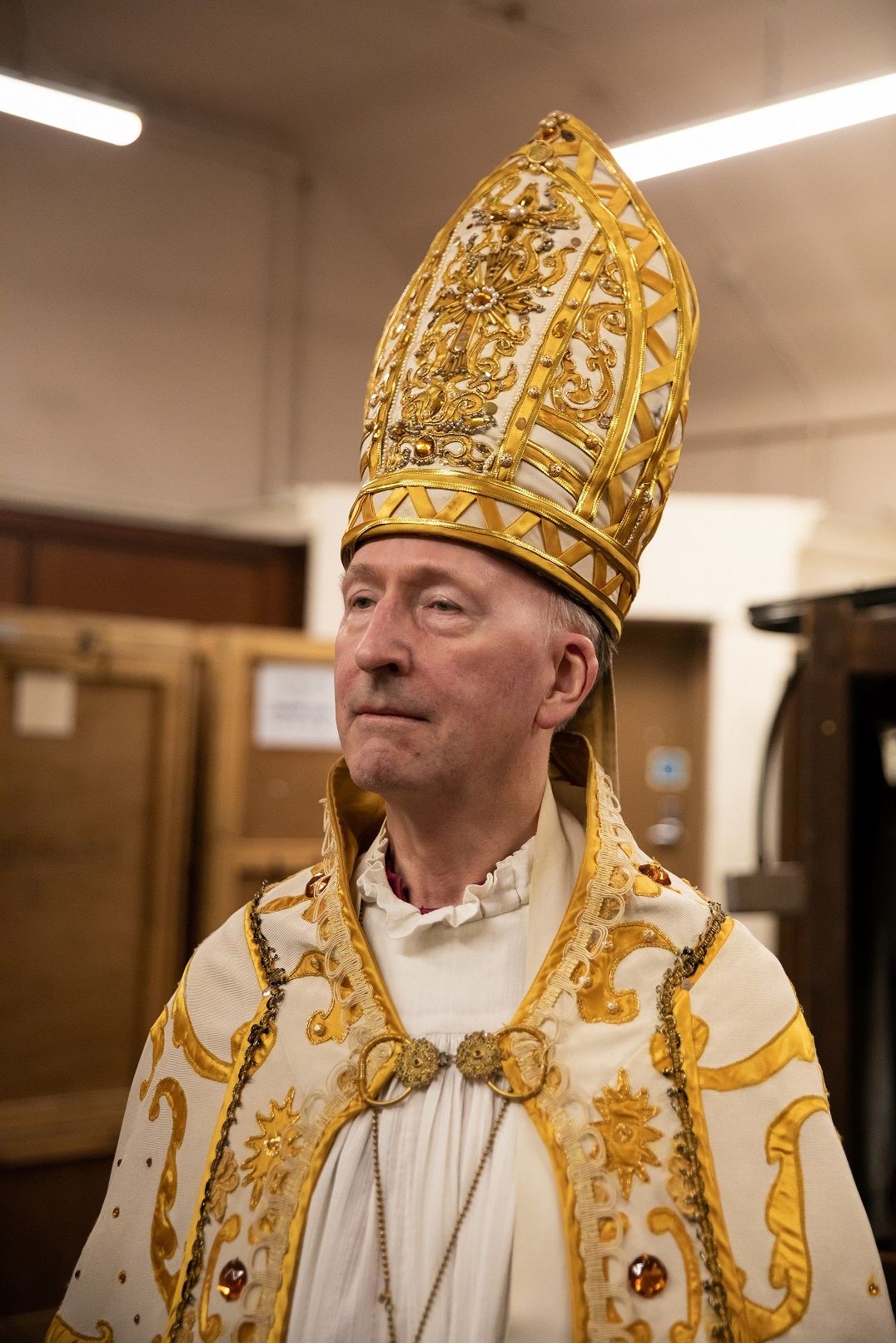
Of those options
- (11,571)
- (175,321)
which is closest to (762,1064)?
(11,571)

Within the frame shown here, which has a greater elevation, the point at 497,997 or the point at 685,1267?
the point at 497,997

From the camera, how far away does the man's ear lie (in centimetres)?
136

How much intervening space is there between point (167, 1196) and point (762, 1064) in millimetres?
610

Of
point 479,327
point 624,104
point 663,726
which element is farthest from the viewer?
point 663,726

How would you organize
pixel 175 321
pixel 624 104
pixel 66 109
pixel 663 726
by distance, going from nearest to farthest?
1. pixel 66 109
2. pixel 624 104
3. pixel 663 726
4. pixel 175 321

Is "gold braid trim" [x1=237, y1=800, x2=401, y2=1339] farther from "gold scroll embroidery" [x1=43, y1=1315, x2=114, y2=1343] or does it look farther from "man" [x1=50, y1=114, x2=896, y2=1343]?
"gold scroll embroidery" [x1=43, y1=1315, x2=114, y2=1343]

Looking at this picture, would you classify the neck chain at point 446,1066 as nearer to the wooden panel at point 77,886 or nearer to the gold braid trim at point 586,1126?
the gold braid trim at point 586,1126

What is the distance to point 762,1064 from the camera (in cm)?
130

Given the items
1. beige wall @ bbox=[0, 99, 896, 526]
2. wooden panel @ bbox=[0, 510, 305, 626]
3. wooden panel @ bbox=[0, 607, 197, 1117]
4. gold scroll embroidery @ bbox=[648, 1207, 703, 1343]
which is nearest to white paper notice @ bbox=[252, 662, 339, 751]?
wooden panel @ bbox=[0, 607, 197, 1117]

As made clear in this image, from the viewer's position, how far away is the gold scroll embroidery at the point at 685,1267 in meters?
1.19

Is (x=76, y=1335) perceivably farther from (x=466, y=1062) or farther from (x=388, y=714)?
(x=388, y=714)

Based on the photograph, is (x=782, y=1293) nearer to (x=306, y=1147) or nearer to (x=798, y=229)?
(x=306, y=1147)

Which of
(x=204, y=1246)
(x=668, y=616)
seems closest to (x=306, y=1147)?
(x=204, y=1246)

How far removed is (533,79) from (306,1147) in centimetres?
526
